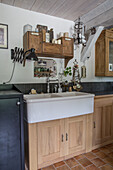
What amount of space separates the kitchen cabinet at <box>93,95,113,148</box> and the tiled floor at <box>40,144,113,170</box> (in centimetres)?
17

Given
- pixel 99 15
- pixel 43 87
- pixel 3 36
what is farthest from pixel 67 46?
pixel 3 36

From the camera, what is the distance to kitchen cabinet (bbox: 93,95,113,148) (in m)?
2.05

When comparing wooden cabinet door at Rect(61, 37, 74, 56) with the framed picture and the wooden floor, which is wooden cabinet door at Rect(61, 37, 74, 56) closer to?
the framed picture

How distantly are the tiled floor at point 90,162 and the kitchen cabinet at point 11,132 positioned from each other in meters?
0.55

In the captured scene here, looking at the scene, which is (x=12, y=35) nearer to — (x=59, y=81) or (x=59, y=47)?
(x=59, y=47)

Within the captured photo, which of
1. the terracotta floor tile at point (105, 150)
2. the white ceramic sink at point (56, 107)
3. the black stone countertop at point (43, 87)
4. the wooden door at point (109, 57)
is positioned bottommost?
the terracotta floor tile at point (105, 150)

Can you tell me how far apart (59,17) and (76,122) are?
1.82 m

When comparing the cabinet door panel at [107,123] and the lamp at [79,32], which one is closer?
the lamp at [79,32]

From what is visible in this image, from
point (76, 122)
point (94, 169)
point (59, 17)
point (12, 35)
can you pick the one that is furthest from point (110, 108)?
point (12, 35)

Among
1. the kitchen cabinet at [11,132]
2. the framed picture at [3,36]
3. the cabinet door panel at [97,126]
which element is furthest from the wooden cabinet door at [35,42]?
the cabinet door panel at [97,126]

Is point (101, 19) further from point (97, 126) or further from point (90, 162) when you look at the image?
point (90, 162)

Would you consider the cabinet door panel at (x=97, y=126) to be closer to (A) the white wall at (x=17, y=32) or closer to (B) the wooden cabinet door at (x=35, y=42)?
(A) the white wall at (x=17, y=32)

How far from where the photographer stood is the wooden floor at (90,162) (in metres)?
1.64

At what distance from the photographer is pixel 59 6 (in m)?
1.92
